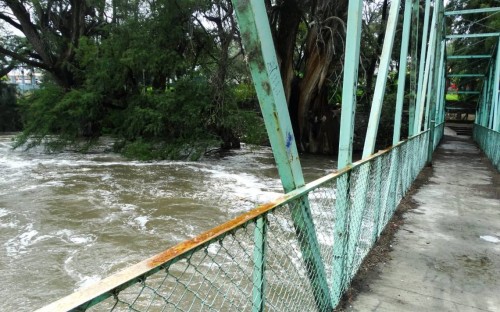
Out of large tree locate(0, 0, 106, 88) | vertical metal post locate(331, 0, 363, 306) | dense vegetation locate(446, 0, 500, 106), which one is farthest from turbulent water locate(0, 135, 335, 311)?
dense vegetation locate(446, 0, 500, 106)

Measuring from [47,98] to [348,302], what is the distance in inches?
589

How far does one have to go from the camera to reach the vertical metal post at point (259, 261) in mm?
1700

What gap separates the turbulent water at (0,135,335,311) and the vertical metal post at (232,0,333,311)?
347 centimetres

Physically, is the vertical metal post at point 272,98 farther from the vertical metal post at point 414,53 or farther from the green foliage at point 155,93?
the green foliage at point 155,93

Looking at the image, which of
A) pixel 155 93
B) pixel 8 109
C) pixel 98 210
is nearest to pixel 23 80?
pixel 8 109

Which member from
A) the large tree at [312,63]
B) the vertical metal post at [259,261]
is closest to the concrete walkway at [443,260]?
the vertical metal post at [259,261]

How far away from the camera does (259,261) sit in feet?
5.72

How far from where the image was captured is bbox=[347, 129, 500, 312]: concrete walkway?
3.13 m

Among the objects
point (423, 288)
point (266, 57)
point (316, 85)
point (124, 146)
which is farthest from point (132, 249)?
point (316, 85)

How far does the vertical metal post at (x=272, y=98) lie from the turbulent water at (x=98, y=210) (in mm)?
3472

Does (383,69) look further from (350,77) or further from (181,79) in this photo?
(181,79)

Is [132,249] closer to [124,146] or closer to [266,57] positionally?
[266,57]

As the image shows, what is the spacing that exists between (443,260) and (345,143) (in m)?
2.03

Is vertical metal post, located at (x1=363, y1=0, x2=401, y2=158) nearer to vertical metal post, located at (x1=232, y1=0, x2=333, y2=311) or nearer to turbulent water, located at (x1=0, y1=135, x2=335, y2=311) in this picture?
vertical metal post, located at (x1=232, y1=0, x2=333, y2=311)
